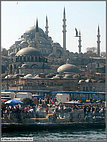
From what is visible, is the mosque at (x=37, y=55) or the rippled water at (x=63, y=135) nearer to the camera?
the rippled water at (x=63, y=135)

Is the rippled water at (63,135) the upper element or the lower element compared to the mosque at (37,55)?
lower

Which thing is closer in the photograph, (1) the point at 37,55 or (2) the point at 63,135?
(2) the point at 63,135

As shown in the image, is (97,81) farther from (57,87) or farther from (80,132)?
(80,132)

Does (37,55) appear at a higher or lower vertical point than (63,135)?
higher

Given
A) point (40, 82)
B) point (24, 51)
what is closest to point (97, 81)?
point (40, 82)
